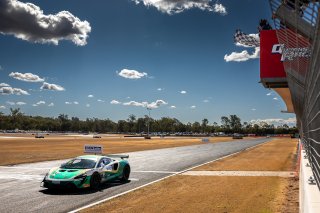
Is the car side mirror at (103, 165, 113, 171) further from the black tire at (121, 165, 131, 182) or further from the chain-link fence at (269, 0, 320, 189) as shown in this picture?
the chain-link fence at (269, 0, 320, 189)

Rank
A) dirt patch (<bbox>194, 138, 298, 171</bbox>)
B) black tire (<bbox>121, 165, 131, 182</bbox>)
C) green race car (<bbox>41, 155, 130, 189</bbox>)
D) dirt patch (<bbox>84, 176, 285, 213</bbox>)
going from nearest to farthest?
dirt patch (<bbox>84, 176, 285, 213</bbox>), green race car (<bbox>41, 155, 130, 189</bbox>), black tire (<bbox>121, 165, 131, 182</bbox>), dirt patch (<bbox>194, 138, 298, 171</bbox>)

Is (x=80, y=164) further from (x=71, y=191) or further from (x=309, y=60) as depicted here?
(x=309, y=60)

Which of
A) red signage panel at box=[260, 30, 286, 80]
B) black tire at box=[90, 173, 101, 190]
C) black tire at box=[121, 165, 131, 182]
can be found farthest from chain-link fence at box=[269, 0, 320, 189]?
red signage panel at box=[260, 30, 286, 80]

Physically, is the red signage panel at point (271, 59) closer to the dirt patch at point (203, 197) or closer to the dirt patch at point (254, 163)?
the dirt patch at point (254, 163)

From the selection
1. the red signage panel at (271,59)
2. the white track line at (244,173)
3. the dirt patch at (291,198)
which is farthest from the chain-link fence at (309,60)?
the red signage panel at (271,59)

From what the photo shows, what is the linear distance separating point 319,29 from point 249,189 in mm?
13275

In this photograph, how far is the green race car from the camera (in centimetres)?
A: 1373

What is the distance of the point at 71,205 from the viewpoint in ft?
37.6

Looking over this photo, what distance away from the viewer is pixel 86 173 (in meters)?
14.3

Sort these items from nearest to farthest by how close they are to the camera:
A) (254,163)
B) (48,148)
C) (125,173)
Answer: (125,173) → (254,163) → (48,148)

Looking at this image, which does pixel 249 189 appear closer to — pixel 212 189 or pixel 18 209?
pixel 212 189

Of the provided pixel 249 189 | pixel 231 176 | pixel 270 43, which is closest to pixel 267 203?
pixel 249 189

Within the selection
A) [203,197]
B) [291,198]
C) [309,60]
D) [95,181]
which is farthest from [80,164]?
[309,60]

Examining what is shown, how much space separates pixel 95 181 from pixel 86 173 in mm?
583
